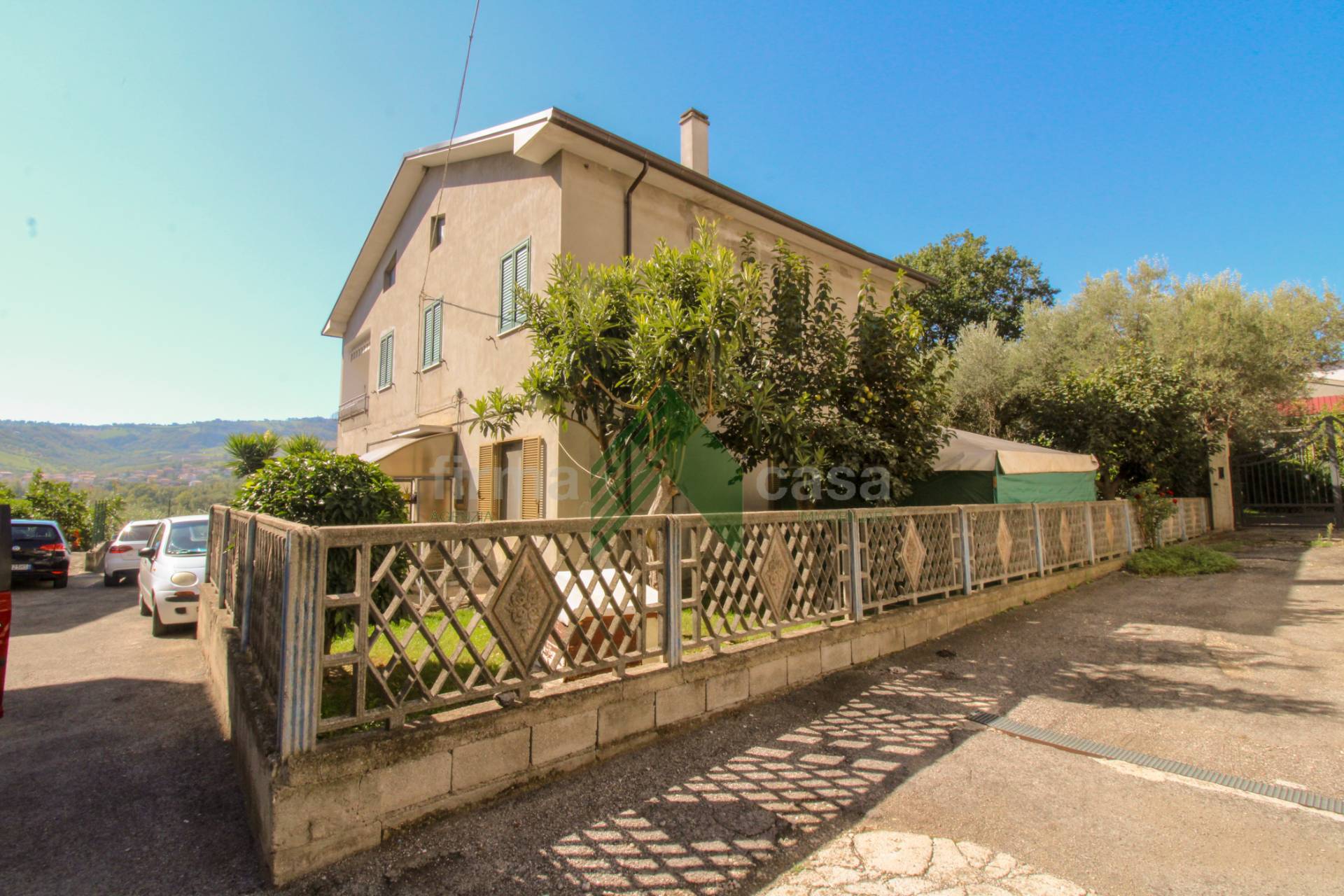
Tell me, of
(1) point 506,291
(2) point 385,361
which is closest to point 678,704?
(1) point 506,291

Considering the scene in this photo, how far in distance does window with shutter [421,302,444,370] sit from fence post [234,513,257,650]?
824 cm

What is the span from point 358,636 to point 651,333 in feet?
12.9

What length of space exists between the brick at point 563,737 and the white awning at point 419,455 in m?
8.34

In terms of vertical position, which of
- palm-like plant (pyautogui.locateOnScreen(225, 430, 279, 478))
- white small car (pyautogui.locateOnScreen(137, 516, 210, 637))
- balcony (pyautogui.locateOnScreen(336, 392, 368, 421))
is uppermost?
balcony (pyautogui.locateOnScreen(336, 392, 368, 421))

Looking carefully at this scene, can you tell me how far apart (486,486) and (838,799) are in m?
8.39

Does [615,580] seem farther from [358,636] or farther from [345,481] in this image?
[345,481]

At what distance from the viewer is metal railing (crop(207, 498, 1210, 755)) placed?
321 cm

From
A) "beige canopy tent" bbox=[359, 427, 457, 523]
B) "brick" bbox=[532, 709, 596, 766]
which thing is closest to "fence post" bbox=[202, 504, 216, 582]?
"beige canopy tent" bbox=[359, 427, 457, 523]

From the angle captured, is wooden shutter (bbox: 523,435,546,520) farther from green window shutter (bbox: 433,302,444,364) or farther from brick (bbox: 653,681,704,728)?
brick (bbox: 653,681,704,728)

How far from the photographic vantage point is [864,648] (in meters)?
6.36

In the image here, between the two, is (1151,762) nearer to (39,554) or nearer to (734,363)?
(734,363)

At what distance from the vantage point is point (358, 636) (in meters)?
3.21

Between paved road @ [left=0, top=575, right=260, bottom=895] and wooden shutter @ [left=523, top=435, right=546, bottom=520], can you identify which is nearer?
paved road @ [left=0, top=575, right=260, bottom=895]

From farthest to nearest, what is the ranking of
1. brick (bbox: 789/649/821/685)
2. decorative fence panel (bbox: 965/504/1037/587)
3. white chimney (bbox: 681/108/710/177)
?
white chimney (bbox: 681/108/710/177) < decorative fence panel (bbox: 965/504/1037/587) < brick (bbox: 789/649/821/685)
